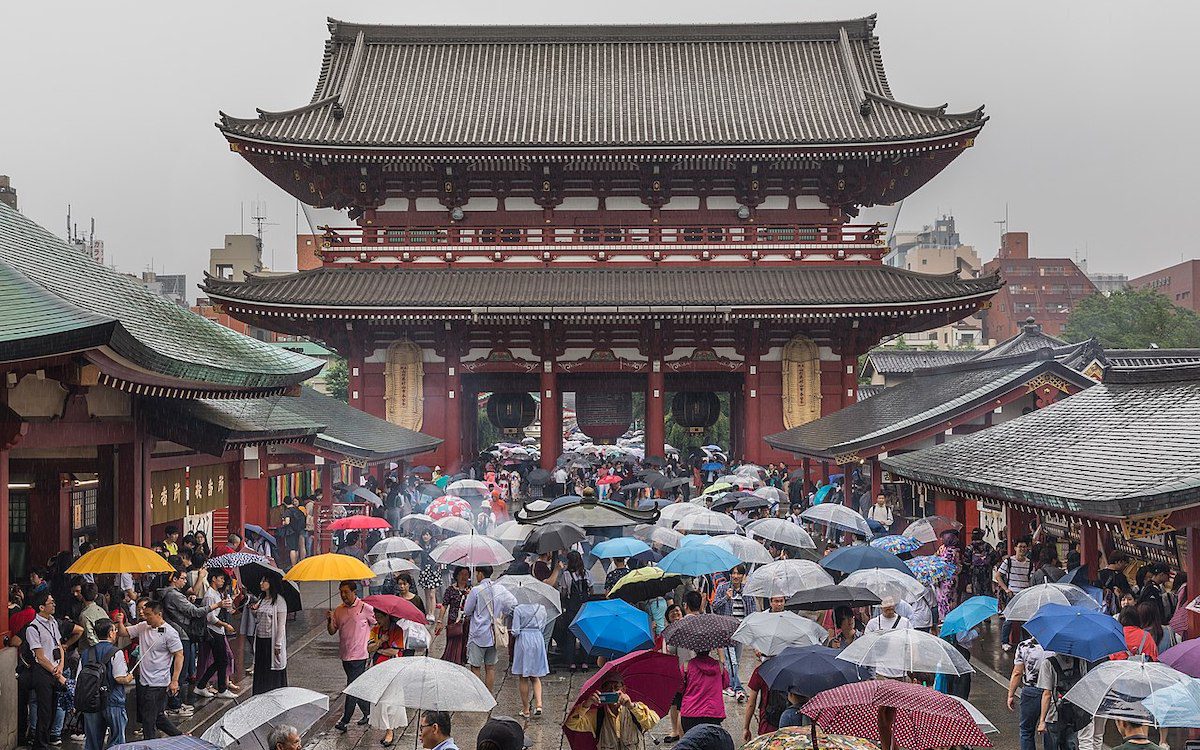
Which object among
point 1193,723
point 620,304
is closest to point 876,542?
point 1193,723

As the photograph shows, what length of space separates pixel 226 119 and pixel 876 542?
76.8 feet

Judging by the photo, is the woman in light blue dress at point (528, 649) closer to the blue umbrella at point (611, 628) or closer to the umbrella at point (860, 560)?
the blue umbrella at point (611, 628)

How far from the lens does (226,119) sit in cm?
3130

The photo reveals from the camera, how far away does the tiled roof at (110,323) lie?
10.7 meters

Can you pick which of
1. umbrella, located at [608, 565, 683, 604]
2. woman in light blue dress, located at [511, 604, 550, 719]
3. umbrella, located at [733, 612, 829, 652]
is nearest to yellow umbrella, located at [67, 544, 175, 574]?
woman in light blue dress, located at [511, 604, 550, 719]

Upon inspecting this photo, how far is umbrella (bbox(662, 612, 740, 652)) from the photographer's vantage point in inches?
401

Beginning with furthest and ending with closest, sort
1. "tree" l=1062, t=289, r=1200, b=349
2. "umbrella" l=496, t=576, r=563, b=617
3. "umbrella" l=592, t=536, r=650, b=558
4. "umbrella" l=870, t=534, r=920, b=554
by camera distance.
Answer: "tree" l=1062, t=289, r=1200, b=349, "umbrella" l=870, t=534, r=920, b=554, "umbrella" l=592, t=536, r=650, b=558, "umbrella" l=496, t=576, r=563, b=617

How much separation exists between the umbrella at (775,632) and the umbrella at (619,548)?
15.3 feet

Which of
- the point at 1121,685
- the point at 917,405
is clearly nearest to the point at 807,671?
the point at 1121,685

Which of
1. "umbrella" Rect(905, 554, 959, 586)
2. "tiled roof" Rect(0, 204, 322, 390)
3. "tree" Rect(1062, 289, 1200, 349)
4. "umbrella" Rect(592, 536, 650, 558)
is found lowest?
"umbrella" Rect(905, 554, 959, 586)

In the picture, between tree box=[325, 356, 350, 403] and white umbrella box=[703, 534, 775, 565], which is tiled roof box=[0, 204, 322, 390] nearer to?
white umbrella box=[703, 534, 775, 565]

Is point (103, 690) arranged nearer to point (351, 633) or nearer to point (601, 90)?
point (351, 633)

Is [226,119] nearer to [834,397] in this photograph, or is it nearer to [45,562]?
[45,562]

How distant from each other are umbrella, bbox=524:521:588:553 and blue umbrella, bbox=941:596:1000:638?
5.98m
